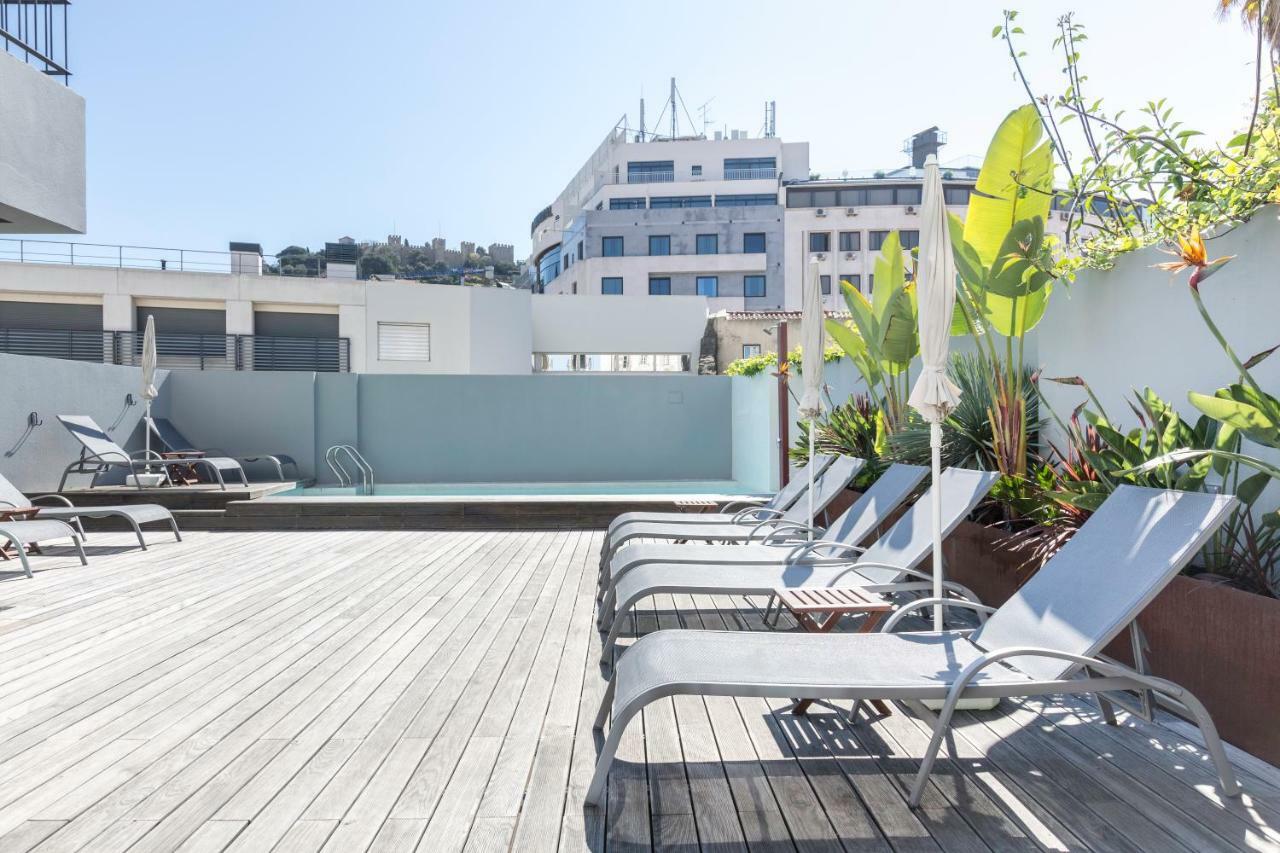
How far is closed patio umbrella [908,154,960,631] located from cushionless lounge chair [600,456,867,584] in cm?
222

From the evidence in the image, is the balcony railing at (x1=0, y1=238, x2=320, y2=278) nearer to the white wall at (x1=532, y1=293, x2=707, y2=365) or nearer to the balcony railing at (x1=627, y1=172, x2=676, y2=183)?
the white wall at (x1=532, y1=293, x2=707, y2=365)

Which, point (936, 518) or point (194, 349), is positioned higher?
point (194, 349)

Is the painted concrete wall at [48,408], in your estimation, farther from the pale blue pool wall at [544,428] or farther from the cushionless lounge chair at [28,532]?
the cushionless lounge chair at [28,532]

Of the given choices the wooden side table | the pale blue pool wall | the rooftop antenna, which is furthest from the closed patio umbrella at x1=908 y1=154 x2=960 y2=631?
the rooftop antenna

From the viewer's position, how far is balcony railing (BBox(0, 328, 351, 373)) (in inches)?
919

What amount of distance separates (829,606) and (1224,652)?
1388mm

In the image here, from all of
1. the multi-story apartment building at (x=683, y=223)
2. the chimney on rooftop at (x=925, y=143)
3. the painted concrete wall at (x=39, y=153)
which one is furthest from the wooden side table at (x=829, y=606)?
the chimney on rooftop at (x=925, y=143)

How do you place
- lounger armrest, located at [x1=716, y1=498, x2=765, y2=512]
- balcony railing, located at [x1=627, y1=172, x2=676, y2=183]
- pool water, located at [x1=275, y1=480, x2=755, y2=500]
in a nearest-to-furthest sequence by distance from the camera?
lounger armrest, located at [x1=716, y1=498, x2=765, y2=512] → pool water, located at [x1=275, y1=480, x2=755, y2=500] → balcony railing, located at [x1=627, y1=172, x2=676, y2=183]

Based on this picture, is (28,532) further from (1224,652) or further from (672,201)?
(672,201)

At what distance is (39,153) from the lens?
814 centimetres

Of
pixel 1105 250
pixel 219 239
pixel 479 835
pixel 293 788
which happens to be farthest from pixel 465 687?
pixel 219 239

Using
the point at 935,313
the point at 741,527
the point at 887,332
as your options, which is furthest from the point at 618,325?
the point at 935,313

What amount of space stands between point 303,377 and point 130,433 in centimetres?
276

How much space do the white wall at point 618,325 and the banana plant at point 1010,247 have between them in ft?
70.6
